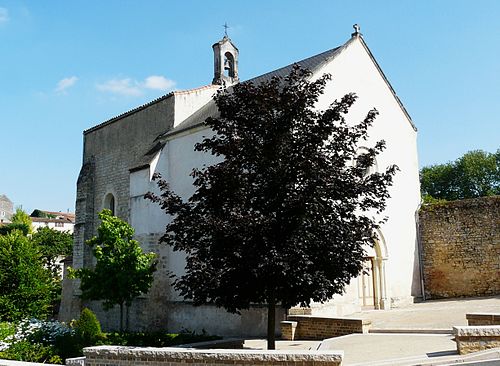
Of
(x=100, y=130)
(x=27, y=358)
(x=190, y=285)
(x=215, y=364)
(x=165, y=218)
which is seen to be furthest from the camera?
(x=100, y=130)

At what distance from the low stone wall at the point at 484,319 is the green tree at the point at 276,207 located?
3334mm

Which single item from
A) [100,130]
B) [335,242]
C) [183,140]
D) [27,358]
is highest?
[100,130]

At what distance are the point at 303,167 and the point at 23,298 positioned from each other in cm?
1054

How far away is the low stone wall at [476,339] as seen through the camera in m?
8.84

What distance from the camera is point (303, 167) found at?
33.5 feet

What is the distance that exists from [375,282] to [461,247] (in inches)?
173

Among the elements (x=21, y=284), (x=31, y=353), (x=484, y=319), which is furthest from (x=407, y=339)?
(x=21, y=284)

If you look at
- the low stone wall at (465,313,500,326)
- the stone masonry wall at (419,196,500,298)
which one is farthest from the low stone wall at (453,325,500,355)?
the stone masonry wall at (419,196,500,298)

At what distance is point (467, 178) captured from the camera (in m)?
53.0

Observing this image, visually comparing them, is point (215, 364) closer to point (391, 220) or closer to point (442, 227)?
point (391, 220)

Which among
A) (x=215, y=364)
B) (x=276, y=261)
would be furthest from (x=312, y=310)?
(x=215, y=364)

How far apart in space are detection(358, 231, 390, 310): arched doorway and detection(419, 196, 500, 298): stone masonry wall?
3094 mm

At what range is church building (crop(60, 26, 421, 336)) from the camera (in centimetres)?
1872

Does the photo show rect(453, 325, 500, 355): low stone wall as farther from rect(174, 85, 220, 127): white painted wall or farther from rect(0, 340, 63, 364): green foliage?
rect(174, 85, 220, 127): white painted wall
